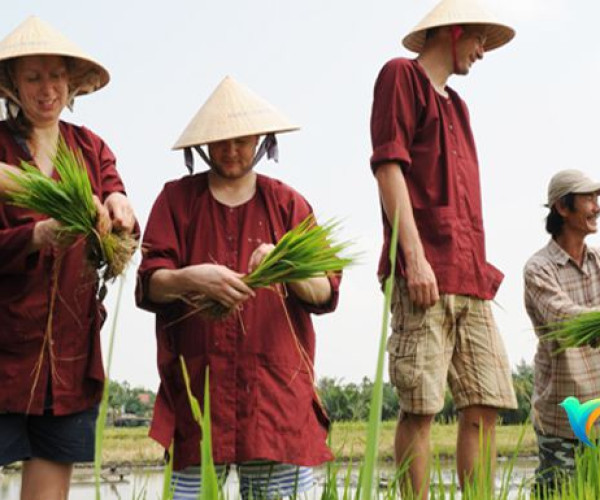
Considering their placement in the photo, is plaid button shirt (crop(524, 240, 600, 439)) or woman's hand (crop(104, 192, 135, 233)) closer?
woman's hand (crop(104, 192, 135, 233))

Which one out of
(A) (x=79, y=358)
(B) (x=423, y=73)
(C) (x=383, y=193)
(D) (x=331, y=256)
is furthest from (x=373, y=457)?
(B) (x=423, y=73)

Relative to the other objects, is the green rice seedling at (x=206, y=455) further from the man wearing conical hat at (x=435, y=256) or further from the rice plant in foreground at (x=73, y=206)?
the man wearing conical hat at (x=435, y=256)

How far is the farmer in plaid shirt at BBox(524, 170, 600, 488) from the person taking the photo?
421 centimetres

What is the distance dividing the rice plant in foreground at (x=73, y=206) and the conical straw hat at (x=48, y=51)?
0.34 meters

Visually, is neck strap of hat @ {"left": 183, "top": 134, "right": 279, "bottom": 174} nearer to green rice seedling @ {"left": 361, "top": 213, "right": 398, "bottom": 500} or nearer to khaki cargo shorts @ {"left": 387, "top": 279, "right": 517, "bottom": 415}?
khaki cargo shorts @ {"left": 387, "top": 279, "right": 517, "bottom": 415}

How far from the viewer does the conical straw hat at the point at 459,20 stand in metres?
3.38

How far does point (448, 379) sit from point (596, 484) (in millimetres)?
599

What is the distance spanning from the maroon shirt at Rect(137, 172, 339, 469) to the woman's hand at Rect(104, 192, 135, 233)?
177 mm

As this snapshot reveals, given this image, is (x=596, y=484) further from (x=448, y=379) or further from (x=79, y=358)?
(x=79, y=358)

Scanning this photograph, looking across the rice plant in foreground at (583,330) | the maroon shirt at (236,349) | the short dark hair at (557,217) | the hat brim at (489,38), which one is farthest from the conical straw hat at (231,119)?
the short dark hair at (557,217)

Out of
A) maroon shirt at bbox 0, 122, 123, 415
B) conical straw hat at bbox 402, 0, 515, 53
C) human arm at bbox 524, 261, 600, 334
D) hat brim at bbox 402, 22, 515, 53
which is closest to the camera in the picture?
maroon shirt at bbox 0, 122, 123, 415

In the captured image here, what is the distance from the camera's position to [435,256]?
3170mm

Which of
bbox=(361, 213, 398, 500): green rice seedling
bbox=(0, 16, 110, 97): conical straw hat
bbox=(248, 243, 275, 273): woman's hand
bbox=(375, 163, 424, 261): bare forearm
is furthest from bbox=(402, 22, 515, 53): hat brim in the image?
bbox=(361, 213, 398, 500): green rice seedling

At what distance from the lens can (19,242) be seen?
2.54 m
